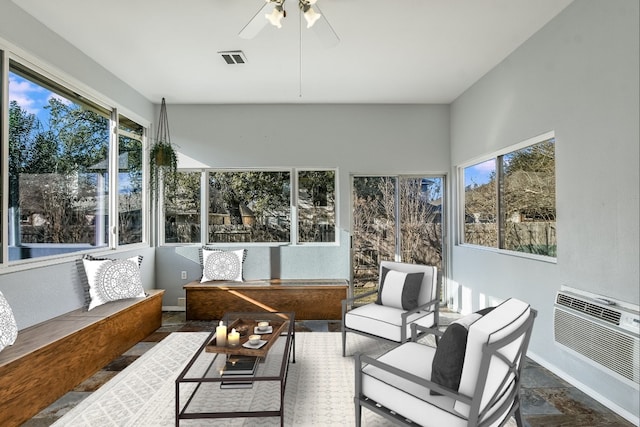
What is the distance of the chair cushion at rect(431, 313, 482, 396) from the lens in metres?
1.62

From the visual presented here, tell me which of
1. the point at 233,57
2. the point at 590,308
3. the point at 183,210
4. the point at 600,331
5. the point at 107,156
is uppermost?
the point at 233,57

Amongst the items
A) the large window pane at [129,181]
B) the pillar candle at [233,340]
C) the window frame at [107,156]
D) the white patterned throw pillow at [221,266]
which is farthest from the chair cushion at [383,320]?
the large window pane at [129,181]

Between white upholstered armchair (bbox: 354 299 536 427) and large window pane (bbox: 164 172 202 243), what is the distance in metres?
3.66

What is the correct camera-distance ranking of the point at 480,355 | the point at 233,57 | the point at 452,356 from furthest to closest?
the point at 233,57 → the point at 452,356 → the point at 480,355

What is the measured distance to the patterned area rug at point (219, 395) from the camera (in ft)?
7.12

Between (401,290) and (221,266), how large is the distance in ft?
8.09

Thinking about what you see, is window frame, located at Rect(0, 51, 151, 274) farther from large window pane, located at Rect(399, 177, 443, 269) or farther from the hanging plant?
large window pane, located at Rect(399, 177, 443, 269)

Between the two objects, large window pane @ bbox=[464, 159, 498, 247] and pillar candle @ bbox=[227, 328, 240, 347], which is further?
large window pane @ bbox=[464, 159, 498, 247]

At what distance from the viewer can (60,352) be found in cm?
246

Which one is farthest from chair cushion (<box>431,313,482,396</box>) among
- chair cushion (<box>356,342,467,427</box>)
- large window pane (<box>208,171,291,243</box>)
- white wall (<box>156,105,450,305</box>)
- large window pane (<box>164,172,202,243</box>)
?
large window pane (<box>164,172,202,243</box>)

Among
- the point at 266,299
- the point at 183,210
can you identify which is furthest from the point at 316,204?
the point at 183,210

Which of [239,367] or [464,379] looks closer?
[464,379]

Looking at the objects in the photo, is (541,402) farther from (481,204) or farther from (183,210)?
(183,210)

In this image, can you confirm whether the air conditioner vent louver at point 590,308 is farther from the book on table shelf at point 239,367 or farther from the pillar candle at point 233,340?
the pillar candle at point 233,340
